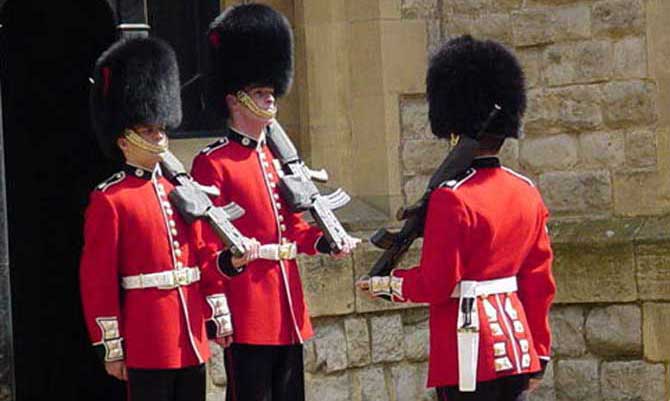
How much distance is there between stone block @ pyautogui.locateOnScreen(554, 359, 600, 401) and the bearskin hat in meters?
2.17

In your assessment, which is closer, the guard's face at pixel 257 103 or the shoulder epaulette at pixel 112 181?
the shoulder epaulette at pixel 112 181

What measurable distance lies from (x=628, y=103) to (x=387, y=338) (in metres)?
1.39

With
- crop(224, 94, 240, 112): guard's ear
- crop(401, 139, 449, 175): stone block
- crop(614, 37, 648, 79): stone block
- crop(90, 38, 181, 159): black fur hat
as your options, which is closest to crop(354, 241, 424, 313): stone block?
crop(401, 139, 449, 175): stone block

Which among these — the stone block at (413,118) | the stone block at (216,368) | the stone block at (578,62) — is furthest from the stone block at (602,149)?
the stone block at (216,368)

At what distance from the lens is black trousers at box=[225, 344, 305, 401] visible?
5.74 metres

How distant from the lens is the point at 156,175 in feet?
18.1

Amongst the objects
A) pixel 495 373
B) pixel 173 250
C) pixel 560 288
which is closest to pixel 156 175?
pixel 173 250

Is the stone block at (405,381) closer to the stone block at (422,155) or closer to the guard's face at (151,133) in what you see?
the stone block at (422,155)

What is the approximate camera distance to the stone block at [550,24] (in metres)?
7.54

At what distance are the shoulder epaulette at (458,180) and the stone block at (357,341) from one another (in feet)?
6.78

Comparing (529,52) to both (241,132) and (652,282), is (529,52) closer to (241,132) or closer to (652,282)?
(652,282)

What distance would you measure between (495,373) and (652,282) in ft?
7.30

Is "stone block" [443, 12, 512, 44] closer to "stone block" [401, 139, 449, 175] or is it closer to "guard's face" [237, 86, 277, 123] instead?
"stone block" [401, 139, 449, 175]

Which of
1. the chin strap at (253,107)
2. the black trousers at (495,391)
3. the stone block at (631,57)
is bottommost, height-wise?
the black trousers at (495,391)
